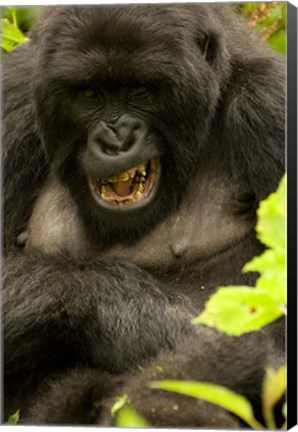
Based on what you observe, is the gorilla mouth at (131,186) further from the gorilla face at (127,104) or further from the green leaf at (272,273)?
the green leaf at (272,273)

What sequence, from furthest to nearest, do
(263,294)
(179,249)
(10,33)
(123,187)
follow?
(10,33), (179,249), (123,187), (263,294)

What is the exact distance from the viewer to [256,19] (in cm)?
354

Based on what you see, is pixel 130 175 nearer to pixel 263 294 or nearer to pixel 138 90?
pixel 138 90

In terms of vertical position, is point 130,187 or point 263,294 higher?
point 263,294

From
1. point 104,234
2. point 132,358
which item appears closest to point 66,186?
point 104,234

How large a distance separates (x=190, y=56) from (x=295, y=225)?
0.72 m

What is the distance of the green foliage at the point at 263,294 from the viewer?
5.21ft

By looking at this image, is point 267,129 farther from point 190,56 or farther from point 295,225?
point 295,225

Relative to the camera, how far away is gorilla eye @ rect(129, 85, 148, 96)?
3.16 m

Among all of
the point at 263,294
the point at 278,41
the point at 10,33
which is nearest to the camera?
the point at 263,294

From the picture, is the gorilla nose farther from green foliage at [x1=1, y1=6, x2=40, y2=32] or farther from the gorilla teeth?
green foliage at [x1=1, y1=6, x2=40, y2=32]

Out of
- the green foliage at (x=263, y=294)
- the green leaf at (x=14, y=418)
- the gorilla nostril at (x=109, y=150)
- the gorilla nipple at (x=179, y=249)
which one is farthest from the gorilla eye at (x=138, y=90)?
the green foliage at (x=263, y=294)

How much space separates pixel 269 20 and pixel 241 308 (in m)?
→ 2.09

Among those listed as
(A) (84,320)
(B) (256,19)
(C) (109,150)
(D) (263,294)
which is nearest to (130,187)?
(C) (109,150)
